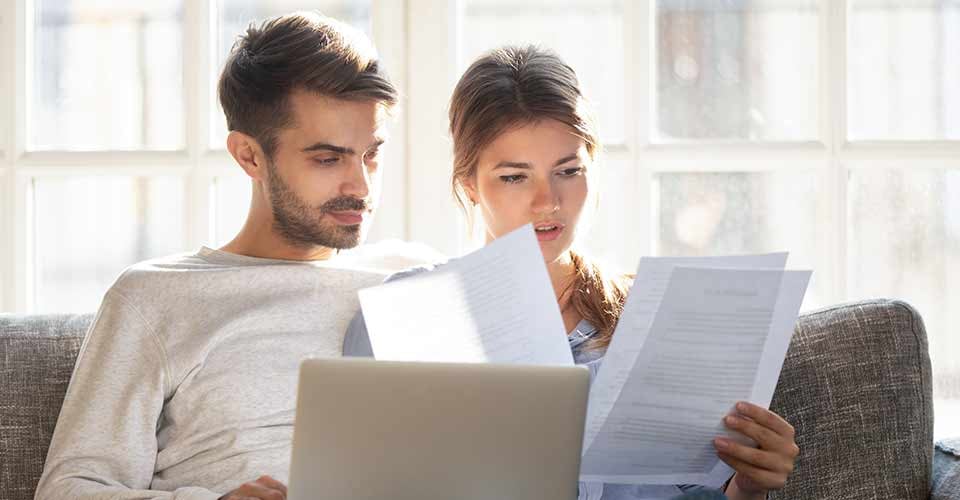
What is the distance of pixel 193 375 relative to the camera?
67.8 inches

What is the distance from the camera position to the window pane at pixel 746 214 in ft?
7.71

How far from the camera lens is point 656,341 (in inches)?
52.0

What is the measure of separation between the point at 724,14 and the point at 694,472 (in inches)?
47.0

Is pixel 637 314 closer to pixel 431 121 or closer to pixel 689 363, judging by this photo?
pixel 689 363

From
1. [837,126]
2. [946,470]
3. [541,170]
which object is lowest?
[946,470]

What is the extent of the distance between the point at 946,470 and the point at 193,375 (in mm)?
1177

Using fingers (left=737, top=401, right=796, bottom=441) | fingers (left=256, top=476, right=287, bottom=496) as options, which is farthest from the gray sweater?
fingers (left=737, top=401, right=796, bottom=441)

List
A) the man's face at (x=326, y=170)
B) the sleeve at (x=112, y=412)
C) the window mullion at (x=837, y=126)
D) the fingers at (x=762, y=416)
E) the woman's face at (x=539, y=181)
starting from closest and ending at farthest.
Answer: the fingers at (x=762, y=416) → the sleeve at (x=112, y=412) → the woman's face at (x=539, y=181) → the man's face at (x=326, y=170) → the window mullion at (x=837, y=126)

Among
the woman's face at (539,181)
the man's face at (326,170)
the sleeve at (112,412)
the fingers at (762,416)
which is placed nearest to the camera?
the fingers at (762,416)

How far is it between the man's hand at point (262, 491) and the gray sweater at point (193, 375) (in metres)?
0.21

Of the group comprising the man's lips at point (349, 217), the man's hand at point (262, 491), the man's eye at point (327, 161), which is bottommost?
the man's hand at point (262, 491)

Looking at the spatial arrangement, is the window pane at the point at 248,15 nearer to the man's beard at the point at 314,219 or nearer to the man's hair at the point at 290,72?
the man's hair at the point at 290,72

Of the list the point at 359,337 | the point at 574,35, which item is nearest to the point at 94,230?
the point at 359,337

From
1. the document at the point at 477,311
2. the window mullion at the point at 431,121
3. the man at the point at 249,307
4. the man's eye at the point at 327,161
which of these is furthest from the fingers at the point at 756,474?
the window mullion at the point at 431,121
